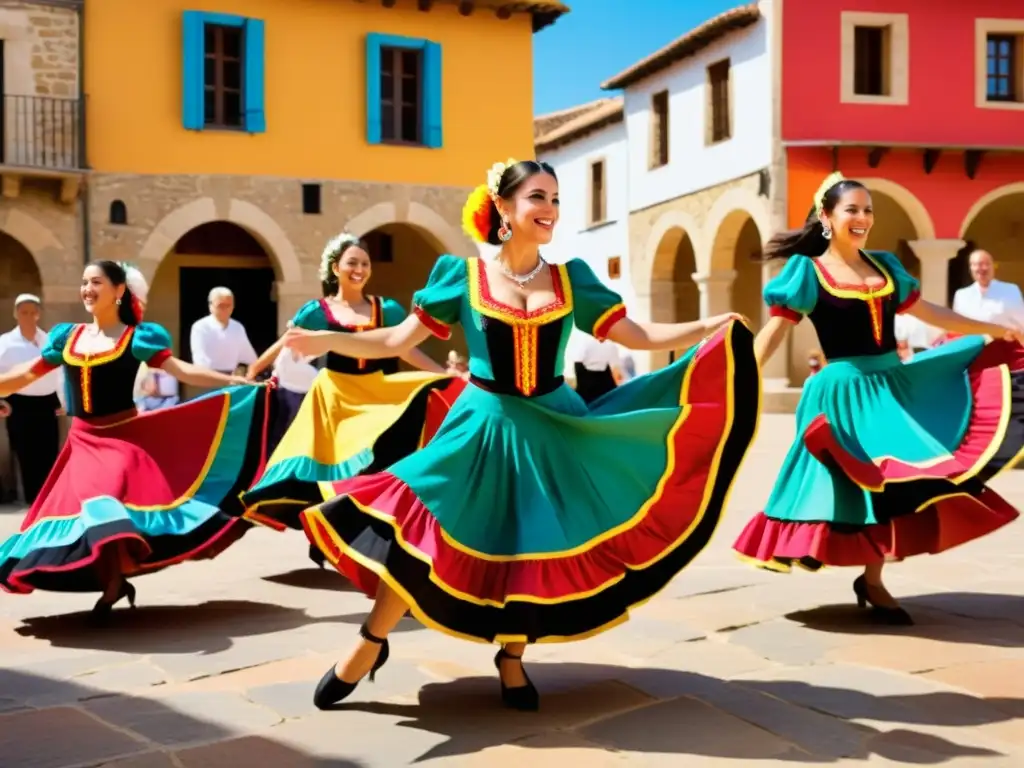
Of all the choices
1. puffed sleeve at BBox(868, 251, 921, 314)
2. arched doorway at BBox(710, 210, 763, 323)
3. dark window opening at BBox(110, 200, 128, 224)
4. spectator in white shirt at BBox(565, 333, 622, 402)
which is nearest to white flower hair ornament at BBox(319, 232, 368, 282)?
puffed sleeve at BBox(868, 251, 921, 314)

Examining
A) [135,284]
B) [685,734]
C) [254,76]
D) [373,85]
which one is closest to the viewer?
[685,734]

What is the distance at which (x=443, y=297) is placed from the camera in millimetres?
4523

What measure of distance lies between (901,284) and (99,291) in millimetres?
3584

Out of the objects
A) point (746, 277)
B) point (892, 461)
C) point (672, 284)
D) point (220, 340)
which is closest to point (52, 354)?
Result: point (892, 461)

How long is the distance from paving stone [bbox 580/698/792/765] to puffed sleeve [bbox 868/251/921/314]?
7.78ft

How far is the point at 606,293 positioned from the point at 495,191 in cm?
50

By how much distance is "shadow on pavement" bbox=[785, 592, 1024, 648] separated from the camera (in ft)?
17.6

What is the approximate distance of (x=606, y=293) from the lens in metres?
4.54

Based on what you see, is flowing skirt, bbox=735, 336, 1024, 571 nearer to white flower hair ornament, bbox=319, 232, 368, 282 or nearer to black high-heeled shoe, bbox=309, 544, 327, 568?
black high-heeled shoe, bbox=309, 544, 327, 568

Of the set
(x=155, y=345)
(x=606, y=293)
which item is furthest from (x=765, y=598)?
(x=155, y=345)

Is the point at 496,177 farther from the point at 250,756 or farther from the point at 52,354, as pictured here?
the point at 52,354

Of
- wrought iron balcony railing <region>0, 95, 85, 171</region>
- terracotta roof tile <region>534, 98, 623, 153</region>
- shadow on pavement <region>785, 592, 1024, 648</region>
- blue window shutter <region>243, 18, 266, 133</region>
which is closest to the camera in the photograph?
shadow on pavement <region>785, 592, 1024, 648</region>

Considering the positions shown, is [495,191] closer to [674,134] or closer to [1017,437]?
[1017,437]

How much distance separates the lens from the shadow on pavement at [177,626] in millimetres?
5480
